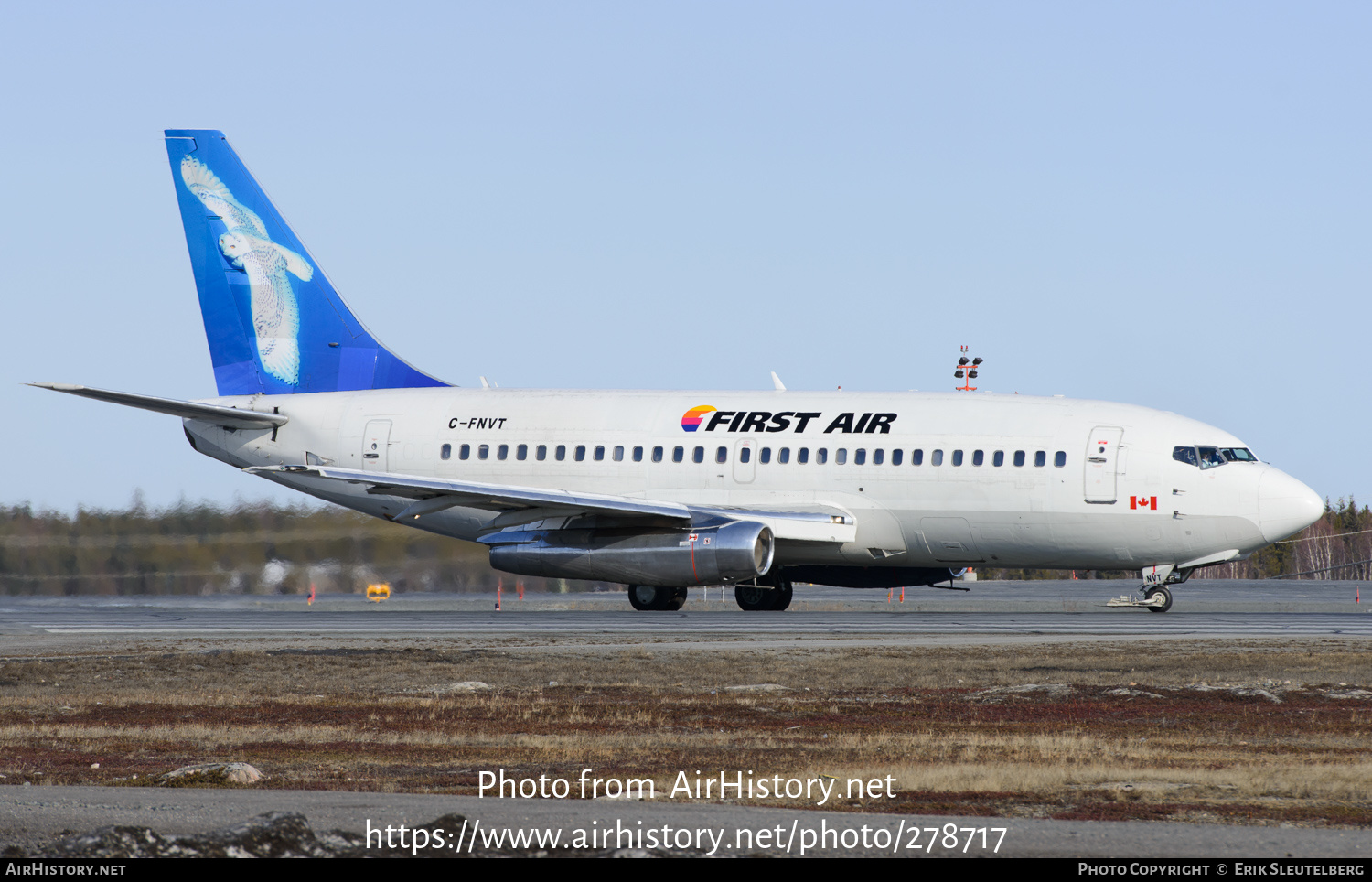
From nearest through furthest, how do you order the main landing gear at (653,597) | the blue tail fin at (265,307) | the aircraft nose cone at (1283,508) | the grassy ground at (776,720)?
the grassy ground at (776,720)
the aircraft nose cone at (1283,508)
the main landing gear at (653,597)
the blue tail fin at (265,307)

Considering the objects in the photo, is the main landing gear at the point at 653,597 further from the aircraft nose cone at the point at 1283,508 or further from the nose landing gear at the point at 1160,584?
the aircraft nose cone at the point at 1283,508

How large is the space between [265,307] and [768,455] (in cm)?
1272

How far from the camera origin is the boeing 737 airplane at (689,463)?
28.5m

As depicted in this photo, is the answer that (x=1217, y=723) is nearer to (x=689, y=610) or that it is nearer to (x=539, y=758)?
(x=539, y=758)

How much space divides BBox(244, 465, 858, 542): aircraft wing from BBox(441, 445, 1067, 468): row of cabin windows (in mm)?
1096

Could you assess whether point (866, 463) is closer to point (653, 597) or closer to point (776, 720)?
point (653, 597)

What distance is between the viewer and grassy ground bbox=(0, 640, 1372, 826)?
31.9 feet

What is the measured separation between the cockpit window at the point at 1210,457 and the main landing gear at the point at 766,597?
29.6 feet

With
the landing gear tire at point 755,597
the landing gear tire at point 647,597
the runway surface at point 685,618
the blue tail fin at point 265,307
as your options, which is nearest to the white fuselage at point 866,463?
the blue tail fin at point 265,307

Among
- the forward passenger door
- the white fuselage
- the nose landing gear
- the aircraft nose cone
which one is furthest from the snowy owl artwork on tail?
the aircraft nose cone

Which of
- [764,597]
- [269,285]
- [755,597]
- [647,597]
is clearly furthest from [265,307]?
[764,597]

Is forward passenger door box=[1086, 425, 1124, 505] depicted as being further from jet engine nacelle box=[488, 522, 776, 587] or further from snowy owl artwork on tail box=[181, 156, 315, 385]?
snowy owl artwork on tail box=[181, 156, 315, 385]

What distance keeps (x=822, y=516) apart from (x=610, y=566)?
13.7 ft
